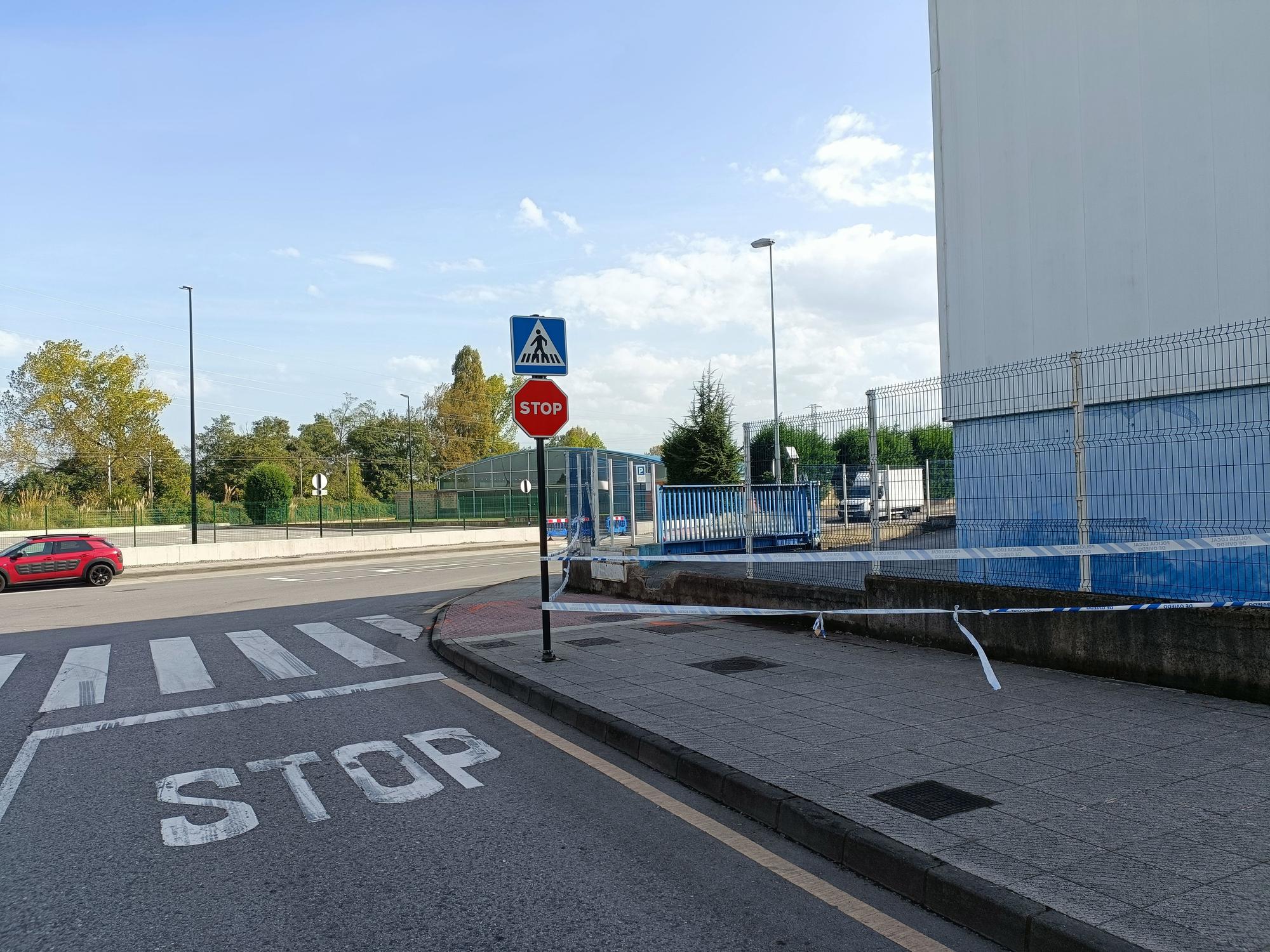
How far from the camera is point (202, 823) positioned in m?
4.89

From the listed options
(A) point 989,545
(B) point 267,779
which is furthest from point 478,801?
(A) point 989,545

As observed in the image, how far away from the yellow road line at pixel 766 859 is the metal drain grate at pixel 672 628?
4.32 metres

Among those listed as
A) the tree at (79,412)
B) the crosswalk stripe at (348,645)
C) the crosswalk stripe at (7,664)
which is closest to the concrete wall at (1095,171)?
the crosswalk stripe at (348,645)

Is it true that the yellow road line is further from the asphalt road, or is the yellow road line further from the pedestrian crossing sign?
the pedestrian crossing sign

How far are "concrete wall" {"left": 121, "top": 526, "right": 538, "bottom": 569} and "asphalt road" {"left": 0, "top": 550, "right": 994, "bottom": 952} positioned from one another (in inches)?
923

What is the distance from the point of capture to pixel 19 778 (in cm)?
578

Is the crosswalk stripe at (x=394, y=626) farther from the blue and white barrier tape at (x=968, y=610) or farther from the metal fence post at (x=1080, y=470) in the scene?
the metal fence post at (x=1080, y=470)

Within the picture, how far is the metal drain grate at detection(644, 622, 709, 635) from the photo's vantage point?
10961 millimetres

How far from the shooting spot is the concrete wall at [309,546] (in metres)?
30.5

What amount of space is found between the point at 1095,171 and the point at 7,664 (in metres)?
14.6

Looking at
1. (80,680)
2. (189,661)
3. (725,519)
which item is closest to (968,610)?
(189,661)

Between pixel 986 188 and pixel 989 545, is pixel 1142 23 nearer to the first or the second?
pixel 986 188

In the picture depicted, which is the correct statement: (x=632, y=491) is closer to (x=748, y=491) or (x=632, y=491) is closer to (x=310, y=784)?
(x=748, y=491)

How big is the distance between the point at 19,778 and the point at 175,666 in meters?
4.06
